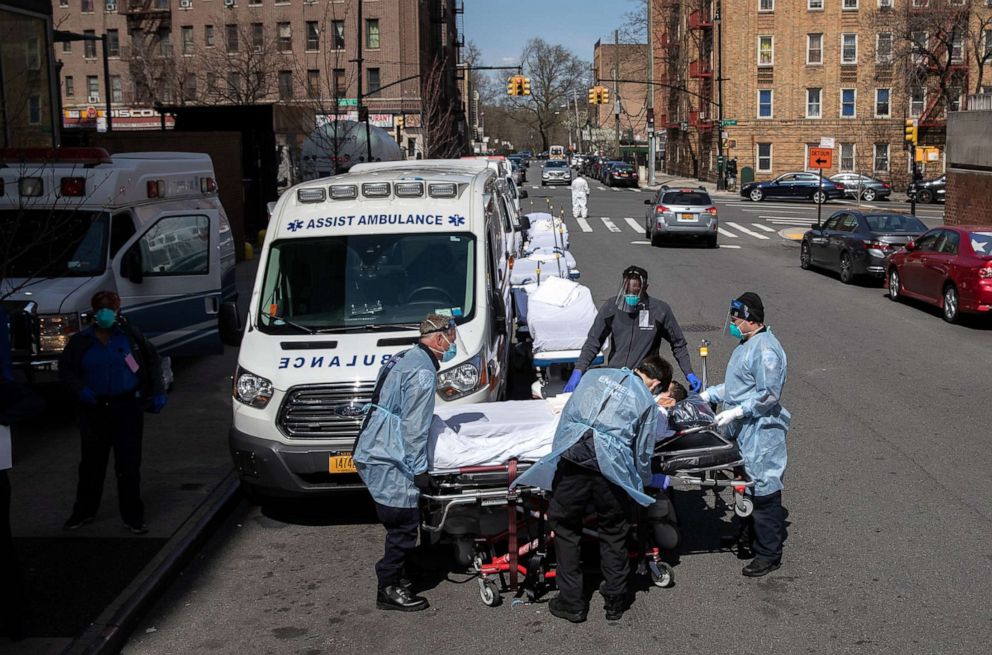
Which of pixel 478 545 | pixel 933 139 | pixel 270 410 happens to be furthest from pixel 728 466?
pixel 933 139

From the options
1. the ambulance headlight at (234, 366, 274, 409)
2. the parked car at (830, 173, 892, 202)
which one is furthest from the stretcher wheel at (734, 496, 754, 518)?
the parked car at (830, 173, 892, 202)

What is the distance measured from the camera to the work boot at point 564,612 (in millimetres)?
6621

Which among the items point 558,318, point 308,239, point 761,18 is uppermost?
point 761,18

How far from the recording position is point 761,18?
66500 millimetres

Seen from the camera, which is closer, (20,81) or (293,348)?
(293,348)

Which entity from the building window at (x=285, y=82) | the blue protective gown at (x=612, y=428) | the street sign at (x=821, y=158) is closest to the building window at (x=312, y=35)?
the building window at (x=285, y=82)

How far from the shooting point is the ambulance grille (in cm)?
803

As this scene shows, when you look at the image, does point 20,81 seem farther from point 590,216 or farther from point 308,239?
point 590,216

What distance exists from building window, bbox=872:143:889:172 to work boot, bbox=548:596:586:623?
65788 millimetres

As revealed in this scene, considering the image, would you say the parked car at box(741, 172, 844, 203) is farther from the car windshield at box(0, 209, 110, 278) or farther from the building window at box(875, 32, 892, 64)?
the car windshield at box(0, 209, 110, 278)

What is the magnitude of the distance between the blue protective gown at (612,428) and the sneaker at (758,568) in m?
1.24

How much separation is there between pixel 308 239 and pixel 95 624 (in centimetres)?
395

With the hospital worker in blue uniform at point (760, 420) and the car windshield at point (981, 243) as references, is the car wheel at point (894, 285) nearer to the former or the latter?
the car windshield at point (981, 243)

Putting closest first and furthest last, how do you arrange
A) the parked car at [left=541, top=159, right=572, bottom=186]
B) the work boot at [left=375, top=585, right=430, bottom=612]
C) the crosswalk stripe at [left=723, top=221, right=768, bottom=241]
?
the work boot at [left=375, top=585, right=430, bottom=612] → the crosswalk stripe at [left=723, top=221, right=768, bottom=241] → the parked car at [left=541, top=159, right=572, bottom=186]
